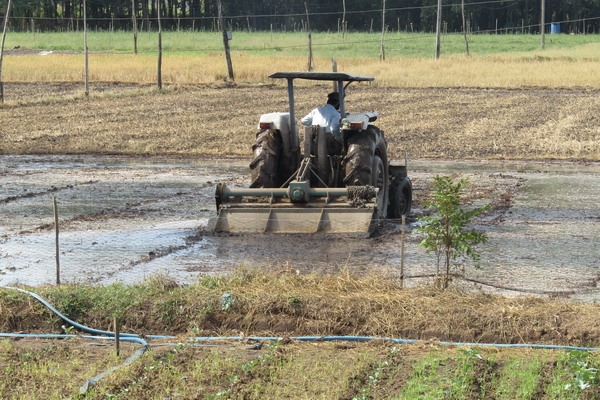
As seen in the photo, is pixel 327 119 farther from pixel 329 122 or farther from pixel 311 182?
pixel 311 182

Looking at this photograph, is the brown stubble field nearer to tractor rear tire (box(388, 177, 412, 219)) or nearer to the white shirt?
tractor rear tire (box(388, 177, 412, 219))

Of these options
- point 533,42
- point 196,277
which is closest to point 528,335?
point 196,277

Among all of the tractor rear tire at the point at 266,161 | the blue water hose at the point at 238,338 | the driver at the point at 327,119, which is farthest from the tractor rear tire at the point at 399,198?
the blue water hose at the point at 238,338

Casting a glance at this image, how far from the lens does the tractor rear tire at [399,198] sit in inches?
543

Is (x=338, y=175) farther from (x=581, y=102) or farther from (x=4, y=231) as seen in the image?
(x=581, y=102)

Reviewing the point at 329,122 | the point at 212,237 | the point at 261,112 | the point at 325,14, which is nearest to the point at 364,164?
the point at 329,122

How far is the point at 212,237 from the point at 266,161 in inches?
49.6

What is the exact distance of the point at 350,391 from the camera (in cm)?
652

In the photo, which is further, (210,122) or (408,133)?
(210,122)

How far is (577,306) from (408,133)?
A: 16480mm

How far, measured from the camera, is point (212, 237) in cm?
1244

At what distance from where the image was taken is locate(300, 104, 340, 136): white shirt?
42.1ft

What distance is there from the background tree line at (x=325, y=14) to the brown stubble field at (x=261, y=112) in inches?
1931

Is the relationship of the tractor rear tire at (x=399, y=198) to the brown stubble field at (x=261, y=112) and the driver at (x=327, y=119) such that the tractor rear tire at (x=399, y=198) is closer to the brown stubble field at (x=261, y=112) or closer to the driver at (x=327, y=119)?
the driver at (x=327, y=119)
